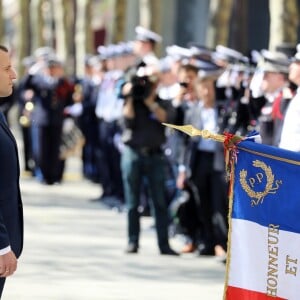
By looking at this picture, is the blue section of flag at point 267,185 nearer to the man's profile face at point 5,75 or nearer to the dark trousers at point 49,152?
the man's profile face at point 5,75

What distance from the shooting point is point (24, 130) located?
883 inches

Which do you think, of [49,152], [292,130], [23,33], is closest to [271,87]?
[292,130]

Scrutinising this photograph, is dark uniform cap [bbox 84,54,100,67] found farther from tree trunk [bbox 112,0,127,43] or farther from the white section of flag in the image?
the white section of flag

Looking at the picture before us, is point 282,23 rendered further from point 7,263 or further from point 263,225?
point 7,263

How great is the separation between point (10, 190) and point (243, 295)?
1.56 m

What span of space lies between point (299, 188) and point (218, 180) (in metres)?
5.04

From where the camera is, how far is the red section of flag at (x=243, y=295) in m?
7.47

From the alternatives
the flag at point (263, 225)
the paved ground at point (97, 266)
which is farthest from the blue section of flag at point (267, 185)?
the paved ground at point (97, 266)

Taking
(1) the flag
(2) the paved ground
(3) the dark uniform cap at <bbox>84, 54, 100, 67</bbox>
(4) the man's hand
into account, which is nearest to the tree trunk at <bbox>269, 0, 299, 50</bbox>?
(2) the paved ground

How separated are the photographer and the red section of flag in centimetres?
481

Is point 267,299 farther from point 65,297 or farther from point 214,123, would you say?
point 214,123

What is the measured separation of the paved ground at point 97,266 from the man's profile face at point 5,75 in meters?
3.27

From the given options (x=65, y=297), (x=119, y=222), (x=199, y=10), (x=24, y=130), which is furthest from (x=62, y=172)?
(x=199, y=10)

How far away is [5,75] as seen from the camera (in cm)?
694
